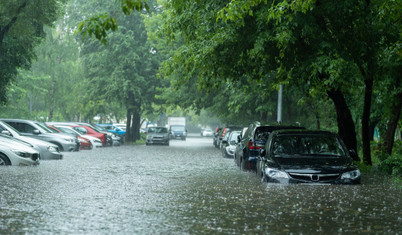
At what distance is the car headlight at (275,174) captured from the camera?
41.3 feet

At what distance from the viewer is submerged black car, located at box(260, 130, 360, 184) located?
491 inches

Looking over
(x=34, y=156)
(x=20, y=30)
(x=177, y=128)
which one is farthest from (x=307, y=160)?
(x=177, y=128)

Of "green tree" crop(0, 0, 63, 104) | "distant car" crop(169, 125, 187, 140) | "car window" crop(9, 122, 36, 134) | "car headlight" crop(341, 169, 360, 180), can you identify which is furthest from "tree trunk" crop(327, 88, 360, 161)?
"distant car" crop(169, 125, 187, 140)

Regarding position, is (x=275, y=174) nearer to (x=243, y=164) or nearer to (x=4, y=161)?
(x=243, y=164)

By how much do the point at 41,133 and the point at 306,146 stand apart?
1698cm

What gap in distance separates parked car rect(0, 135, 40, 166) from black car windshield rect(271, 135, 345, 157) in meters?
8.83

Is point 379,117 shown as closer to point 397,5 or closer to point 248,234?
point 397,5

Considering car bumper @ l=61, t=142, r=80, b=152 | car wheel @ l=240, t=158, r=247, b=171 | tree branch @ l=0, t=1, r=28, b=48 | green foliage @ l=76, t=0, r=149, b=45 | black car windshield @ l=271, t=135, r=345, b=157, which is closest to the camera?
green foliage @ l=76, t=0, r=149, b=45

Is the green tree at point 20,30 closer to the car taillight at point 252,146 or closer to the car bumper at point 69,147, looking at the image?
the car bumper at point 69,147

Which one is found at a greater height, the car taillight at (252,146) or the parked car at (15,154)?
the car taillight at (252,146)

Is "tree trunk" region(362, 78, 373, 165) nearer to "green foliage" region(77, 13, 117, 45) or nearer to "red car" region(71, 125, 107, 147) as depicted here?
"green foliage" region(77, 13, 117, 45)

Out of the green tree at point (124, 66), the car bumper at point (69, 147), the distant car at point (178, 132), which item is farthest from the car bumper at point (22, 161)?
the distant car at point (178, 132)

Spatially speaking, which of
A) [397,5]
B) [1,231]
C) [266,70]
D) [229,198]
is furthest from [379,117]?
[1,231]

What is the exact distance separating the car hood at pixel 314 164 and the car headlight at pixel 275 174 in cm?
10
